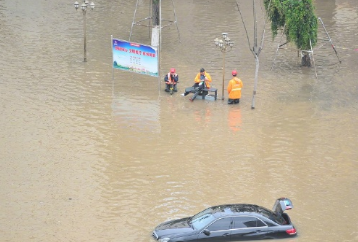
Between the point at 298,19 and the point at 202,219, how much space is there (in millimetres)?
14338

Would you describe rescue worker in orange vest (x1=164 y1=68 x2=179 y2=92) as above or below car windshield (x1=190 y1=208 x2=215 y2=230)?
above

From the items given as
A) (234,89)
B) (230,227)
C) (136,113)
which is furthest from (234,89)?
(230,227)

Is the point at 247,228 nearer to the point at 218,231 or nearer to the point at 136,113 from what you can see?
the point at 218,231

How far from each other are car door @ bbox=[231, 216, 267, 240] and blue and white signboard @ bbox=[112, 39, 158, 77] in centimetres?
1168

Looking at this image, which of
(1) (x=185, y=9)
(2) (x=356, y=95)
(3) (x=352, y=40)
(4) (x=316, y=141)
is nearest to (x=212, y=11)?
(1) (x=185, y=9)

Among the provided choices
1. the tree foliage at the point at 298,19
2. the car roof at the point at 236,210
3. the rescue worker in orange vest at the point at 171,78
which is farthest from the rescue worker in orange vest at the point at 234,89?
the car roof at the point at 236,210

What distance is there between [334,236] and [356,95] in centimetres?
1089

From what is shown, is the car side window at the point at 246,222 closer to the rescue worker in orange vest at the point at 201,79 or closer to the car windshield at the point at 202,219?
the car windshield at the point at 202,219

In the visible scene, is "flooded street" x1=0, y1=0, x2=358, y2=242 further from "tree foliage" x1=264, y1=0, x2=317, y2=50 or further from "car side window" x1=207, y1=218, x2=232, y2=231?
"car side window" x1=207, y1=218, x2=232, y2=231

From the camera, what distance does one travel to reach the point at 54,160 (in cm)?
1986

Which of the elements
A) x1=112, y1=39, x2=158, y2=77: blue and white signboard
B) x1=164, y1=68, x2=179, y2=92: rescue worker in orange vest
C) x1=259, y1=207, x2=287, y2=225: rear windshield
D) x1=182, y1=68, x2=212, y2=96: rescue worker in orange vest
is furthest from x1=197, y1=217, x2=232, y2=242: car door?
x1=112, y1=39, x2=158, y2=77: blue and white signboard

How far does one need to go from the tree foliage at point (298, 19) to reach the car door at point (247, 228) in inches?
556

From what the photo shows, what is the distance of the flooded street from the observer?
55.4 feet

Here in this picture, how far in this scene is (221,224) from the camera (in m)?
14.8
